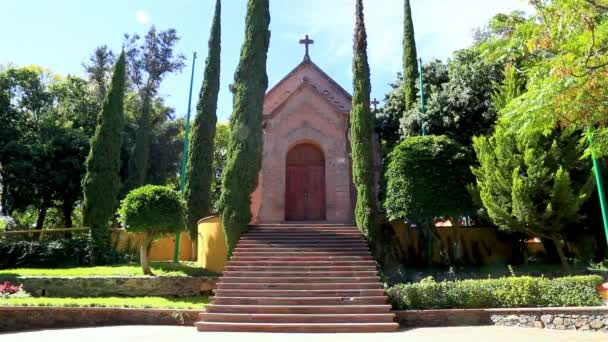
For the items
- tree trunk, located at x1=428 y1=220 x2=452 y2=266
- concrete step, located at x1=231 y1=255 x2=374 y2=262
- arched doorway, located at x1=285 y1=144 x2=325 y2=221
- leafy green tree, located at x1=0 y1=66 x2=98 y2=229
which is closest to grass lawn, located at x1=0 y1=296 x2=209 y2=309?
concrete step, located at x1=231 y1=255 x2=374 y2=262

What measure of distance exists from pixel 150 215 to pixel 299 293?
5908 mm

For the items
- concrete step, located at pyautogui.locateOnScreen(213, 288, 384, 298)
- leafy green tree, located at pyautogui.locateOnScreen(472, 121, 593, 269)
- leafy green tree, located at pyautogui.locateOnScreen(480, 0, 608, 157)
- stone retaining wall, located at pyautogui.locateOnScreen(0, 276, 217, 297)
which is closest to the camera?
leafy green tree, located at pyautogui.locateOnScreen(480, 0, 608, 157)

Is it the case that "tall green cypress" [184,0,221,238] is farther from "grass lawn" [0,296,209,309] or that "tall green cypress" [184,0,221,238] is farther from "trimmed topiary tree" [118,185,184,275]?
"grass lawn" [0,296,209,309]

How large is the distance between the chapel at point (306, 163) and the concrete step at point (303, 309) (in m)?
7.30

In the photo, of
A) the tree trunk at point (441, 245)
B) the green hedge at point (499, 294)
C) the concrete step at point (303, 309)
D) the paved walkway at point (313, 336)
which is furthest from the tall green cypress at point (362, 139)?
the paved walkway at point (313, 336)

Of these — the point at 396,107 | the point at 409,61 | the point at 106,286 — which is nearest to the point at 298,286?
the point at 106,286

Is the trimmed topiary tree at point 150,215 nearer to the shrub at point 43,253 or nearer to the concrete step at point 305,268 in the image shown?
the concrete step at point 305,268

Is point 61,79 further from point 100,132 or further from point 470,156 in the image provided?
point 470,156

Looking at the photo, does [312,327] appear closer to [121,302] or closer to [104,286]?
[121,302]

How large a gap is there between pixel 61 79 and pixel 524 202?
30778 mm

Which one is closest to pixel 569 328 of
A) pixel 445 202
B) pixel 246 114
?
pixel 445 202

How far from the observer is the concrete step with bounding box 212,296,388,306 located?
10.9m

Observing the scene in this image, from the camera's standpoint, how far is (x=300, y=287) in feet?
38.1

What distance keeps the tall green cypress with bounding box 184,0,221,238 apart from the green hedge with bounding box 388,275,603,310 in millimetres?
10183
